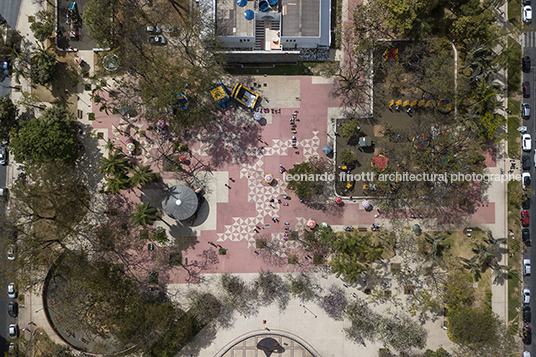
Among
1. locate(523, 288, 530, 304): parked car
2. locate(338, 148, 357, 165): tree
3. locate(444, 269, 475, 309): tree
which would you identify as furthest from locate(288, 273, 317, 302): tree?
locate(523, 288, 530, 304): parked car

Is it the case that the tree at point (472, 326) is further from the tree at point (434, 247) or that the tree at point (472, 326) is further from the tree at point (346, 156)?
the tree at point (346, 156)

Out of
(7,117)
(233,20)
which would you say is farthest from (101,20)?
(7,117)

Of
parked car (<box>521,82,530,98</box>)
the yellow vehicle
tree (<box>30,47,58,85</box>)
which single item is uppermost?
tree (<box>30,47,58,85</box>)

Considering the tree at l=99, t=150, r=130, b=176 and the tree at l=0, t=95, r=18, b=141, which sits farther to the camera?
the tree at l=0, t=95, r=18, b=141

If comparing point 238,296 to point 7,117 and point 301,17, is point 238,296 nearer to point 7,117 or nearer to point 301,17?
point 301,17

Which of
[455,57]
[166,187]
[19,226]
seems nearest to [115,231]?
[166,187]

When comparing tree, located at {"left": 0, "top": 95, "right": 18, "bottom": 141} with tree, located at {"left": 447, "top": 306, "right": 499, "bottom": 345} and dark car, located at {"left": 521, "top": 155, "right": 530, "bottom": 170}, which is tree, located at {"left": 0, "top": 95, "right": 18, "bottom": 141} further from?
dark car, located at {"left": 521, "top": 155, "right": 530, "bottom": 170}

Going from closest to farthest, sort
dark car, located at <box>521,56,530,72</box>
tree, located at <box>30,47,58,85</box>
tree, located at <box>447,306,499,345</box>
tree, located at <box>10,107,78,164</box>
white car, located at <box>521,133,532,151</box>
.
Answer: tree, located at <box>10,107,78,164</box> < tree, located at <box>447,306,499,345</box> < tree, located at <box>30,47,58,85</box> < white car, located at <box>521,133,532,151</box> < dark car, located at <box>521,56,530,72</box>

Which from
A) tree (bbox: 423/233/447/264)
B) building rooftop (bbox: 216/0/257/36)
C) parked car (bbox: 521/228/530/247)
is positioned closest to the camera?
building rooftop (bbox: 216/0/257/36)
